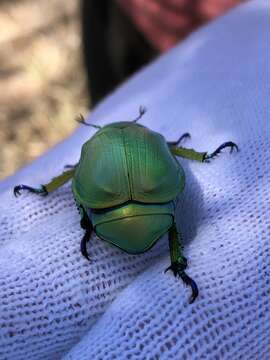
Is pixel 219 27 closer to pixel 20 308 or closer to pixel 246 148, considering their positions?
pixel 246 148

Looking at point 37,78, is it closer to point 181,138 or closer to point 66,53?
point 66,53

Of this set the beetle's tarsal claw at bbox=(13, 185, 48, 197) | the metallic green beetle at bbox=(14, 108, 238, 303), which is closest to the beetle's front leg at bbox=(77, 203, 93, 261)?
the metallic green beetle at bbox=(14, 108, 238, 303)

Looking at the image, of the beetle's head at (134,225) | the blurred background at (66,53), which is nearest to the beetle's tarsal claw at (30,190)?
the beetle's head at (134,225)

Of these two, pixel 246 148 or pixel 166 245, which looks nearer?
pixel 166 245

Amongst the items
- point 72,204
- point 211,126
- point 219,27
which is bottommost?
point 219,27

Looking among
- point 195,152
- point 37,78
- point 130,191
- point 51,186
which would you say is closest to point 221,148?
point 195,152

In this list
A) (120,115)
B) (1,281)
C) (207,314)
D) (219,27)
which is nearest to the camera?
(207,314)

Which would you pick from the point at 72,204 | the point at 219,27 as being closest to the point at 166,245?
the point at 72,204
